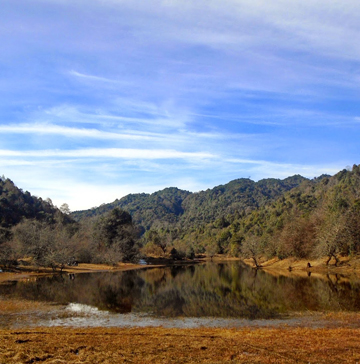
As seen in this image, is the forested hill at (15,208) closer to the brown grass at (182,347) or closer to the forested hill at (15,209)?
the forested hill at (15,209)

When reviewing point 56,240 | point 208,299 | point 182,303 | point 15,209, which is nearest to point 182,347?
point 182,303

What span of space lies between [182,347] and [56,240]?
2721 inches

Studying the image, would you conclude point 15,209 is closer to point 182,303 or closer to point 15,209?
point 15,209

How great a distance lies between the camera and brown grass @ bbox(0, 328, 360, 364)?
13055 mm

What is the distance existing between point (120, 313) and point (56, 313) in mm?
5235

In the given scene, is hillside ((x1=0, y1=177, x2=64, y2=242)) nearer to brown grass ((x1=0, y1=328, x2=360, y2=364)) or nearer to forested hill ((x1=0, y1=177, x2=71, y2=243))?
forested hill ((x1=0, y1=177, x2=71, y2=243))

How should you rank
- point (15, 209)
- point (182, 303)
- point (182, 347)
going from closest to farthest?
point (182, 347), point (182, 303), point (15, 209)

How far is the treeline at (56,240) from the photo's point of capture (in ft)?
234

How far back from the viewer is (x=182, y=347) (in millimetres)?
15086

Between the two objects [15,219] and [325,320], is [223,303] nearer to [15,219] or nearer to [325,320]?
[325,320]

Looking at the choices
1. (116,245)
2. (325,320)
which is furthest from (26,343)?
(116,245)

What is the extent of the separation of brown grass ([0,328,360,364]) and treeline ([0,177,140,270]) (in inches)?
2193

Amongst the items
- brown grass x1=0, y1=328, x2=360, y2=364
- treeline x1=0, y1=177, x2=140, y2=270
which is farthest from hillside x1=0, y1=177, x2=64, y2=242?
brown grass x1=0, y1=328, x2=360, y2=364

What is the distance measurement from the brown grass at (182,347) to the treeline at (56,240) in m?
55.7
